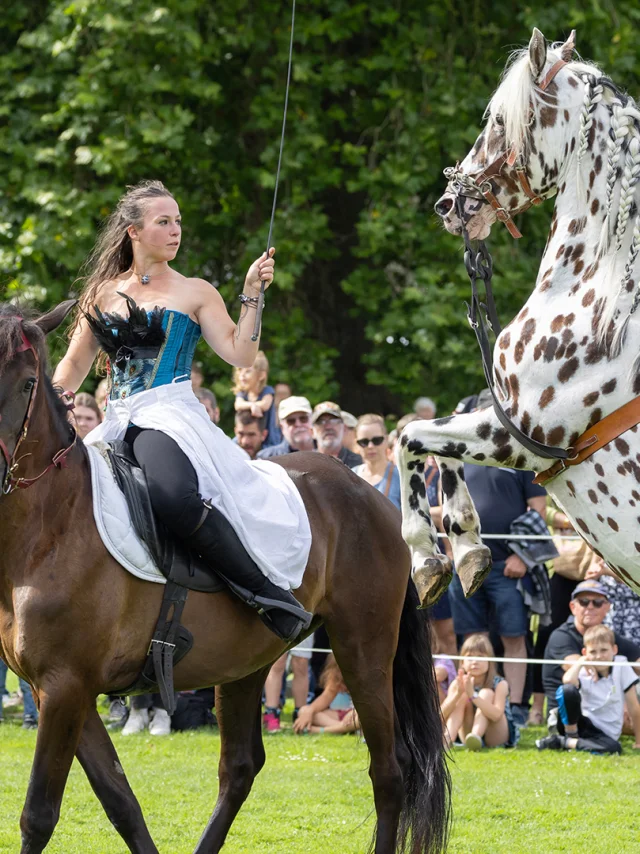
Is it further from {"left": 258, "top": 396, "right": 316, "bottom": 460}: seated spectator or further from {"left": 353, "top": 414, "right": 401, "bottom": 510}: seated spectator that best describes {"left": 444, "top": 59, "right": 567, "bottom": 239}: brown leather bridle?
{"left": 258, "top": 396, "right": 316, "bottom": 460}: seated spectator

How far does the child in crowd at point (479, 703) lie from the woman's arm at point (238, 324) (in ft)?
12.9

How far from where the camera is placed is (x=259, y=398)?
10164mm

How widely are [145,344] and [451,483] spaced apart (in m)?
1.49

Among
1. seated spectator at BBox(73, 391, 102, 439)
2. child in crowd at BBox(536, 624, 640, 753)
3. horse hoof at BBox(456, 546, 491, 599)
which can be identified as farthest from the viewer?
seated spectator at BBox(73, 391, 102, 439)

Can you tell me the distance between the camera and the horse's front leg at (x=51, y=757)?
13.6ft

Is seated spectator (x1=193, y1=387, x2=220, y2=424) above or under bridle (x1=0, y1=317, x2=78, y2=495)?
above

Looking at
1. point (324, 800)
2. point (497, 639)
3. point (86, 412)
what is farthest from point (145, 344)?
point (497, 639)

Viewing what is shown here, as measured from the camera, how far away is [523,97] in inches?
146

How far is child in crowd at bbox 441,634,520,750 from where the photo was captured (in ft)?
26.4

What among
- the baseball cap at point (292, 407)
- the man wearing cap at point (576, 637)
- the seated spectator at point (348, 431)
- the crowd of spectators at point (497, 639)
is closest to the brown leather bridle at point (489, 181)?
the crowd of spectators at point (497, 639)

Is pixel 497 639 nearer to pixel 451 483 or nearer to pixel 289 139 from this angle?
pixel 451 483

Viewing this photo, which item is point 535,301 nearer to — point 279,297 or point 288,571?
point 288,571

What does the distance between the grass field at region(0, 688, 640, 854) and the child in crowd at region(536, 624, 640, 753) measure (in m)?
0.16

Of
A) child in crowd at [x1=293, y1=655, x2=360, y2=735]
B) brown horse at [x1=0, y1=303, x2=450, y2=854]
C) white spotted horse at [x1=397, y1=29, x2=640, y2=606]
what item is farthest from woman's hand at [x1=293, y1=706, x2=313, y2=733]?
white spotted horse at [x1=397, y1=29, x2=640, y2=606]
